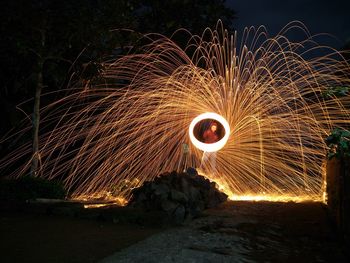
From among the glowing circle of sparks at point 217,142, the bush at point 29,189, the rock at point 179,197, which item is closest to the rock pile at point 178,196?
the rock at point 179,197

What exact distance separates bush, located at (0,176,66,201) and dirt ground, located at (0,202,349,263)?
0.90 metres

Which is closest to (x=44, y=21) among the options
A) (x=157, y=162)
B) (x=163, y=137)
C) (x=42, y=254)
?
(x=163, y=137)

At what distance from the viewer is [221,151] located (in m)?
14.5

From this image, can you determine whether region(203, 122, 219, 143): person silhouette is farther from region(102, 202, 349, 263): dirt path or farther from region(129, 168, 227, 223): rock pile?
region(102, 202, 349, 263): dirt path

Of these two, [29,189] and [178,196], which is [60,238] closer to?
[178,196]

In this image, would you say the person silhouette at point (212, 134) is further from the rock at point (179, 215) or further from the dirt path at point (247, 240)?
the rock at point (179, 215)

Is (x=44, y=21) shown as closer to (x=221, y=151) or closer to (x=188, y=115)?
(x=188, y=115)

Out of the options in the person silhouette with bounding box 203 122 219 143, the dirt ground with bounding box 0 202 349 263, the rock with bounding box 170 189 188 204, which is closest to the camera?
the dirt ground with bounding box 0 202 349 263

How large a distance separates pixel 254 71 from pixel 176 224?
624 centimetres

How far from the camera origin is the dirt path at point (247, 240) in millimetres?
6466

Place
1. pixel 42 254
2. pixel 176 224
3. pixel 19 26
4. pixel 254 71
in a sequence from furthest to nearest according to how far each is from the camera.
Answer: pixel 254 71, pixel 19 26, pixel 176 224, pixel 42 254

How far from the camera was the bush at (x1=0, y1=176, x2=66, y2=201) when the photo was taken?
10.6 meters

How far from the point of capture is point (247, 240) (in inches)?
297

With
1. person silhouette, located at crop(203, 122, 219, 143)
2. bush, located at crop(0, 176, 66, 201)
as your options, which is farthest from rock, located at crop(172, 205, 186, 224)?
person silhouette, located at crop(203, 122, 219, 143)
